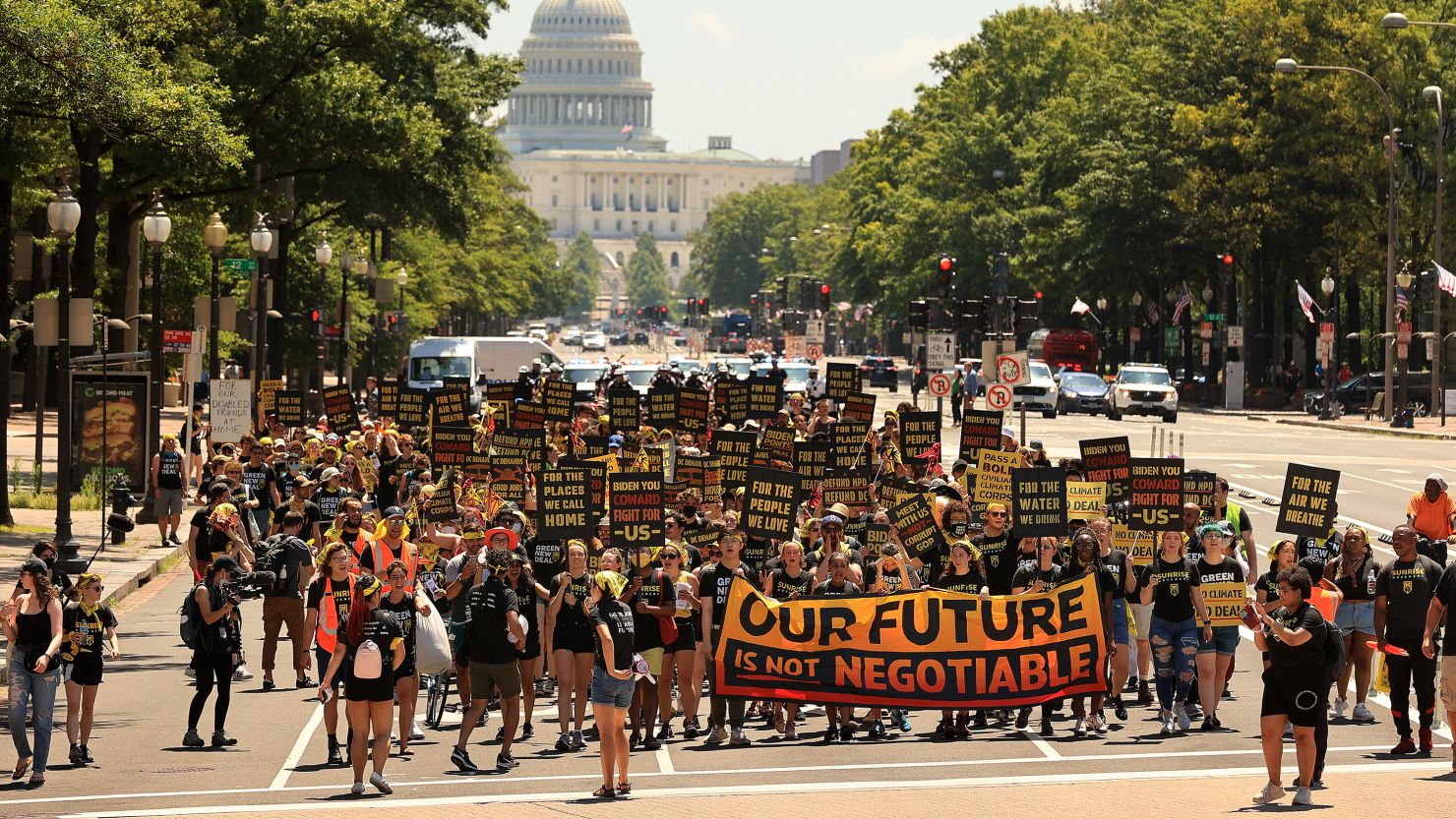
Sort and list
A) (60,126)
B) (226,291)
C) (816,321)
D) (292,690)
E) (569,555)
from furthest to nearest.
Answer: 1. (816,321)
2. (226,291)
3. (60,126)
4. (292,690)
5. (569,555)

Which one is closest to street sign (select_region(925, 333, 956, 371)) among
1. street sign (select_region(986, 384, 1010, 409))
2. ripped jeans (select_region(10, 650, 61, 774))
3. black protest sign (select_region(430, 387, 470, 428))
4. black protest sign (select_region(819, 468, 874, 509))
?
street sign (select_region(986, 384, 1010, 409))

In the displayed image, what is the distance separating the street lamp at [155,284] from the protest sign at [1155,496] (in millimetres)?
16022

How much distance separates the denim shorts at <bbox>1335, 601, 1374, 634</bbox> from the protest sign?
6.82 feet

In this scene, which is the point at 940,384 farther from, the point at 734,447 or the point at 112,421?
the point at 112,421

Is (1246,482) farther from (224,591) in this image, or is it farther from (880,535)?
(224,591)

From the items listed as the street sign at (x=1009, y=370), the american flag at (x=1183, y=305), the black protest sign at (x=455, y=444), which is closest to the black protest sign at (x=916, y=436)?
the black protest sign at (x=455, y=444)

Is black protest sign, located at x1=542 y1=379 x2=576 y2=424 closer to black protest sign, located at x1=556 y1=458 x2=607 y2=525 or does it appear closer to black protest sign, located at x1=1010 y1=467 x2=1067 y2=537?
black protest sign, located at x1=556 y1=458 x2=607 y2=525

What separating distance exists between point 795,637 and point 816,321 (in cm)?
5283

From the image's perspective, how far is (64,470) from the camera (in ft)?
83.6

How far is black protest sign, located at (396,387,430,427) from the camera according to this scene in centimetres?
3747

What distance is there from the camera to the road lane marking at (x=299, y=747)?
627 inches

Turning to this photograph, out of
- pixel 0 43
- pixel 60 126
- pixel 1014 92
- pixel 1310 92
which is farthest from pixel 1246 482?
pixel 1014 92

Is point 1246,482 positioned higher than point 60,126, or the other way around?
point 60,126

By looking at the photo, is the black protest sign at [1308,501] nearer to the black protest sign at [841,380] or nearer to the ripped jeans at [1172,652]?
the ripped jeans at [1172,652]
